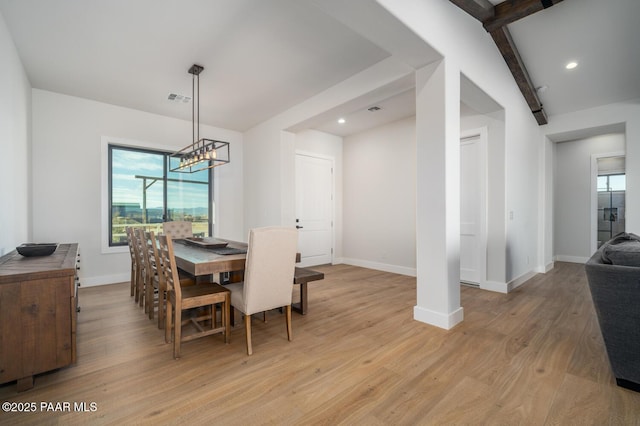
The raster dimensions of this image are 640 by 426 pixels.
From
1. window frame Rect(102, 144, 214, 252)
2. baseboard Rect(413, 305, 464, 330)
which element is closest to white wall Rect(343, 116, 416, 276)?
baseboard Rect(413, 305, 464, 330)

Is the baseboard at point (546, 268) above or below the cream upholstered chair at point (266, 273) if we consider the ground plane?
below

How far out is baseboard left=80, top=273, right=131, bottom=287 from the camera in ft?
13.9

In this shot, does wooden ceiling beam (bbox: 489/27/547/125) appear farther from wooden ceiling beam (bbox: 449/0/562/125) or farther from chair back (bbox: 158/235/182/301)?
chair back (bbox: 158/235/182/301)

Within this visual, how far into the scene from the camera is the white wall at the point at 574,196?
5.92m

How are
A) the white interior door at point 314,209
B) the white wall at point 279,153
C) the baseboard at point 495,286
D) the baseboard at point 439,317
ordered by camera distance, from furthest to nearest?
the white interior door at point 314,209 → the baseboard at point 495,286 → the white wall at point 279,153 → the baseboard at point 439,317

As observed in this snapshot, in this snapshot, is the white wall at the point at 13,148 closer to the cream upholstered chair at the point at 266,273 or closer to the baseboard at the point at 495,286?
the cream upholstered chair at the point at 266,273

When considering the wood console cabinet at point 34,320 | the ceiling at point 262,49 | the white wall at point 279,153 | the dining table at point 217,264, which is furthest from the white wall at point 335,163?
the wood console cabinet at point 34,320

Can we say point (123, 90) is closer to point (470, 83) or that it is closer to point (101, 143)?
point (101, 143)

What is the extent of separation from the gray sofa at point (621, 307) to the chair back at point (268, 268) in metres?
2.07

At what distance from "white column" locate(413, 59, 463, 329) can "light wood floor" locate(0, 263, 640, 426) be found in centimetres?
24

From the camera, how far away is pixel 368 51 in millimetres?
3039

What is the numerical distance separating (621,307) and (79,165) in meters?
6.02

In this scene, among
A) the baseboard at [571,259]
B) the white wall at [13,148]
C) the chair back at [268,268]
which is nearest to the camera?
the chair back at [268,268]

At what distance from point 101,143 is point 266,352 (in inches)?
165
